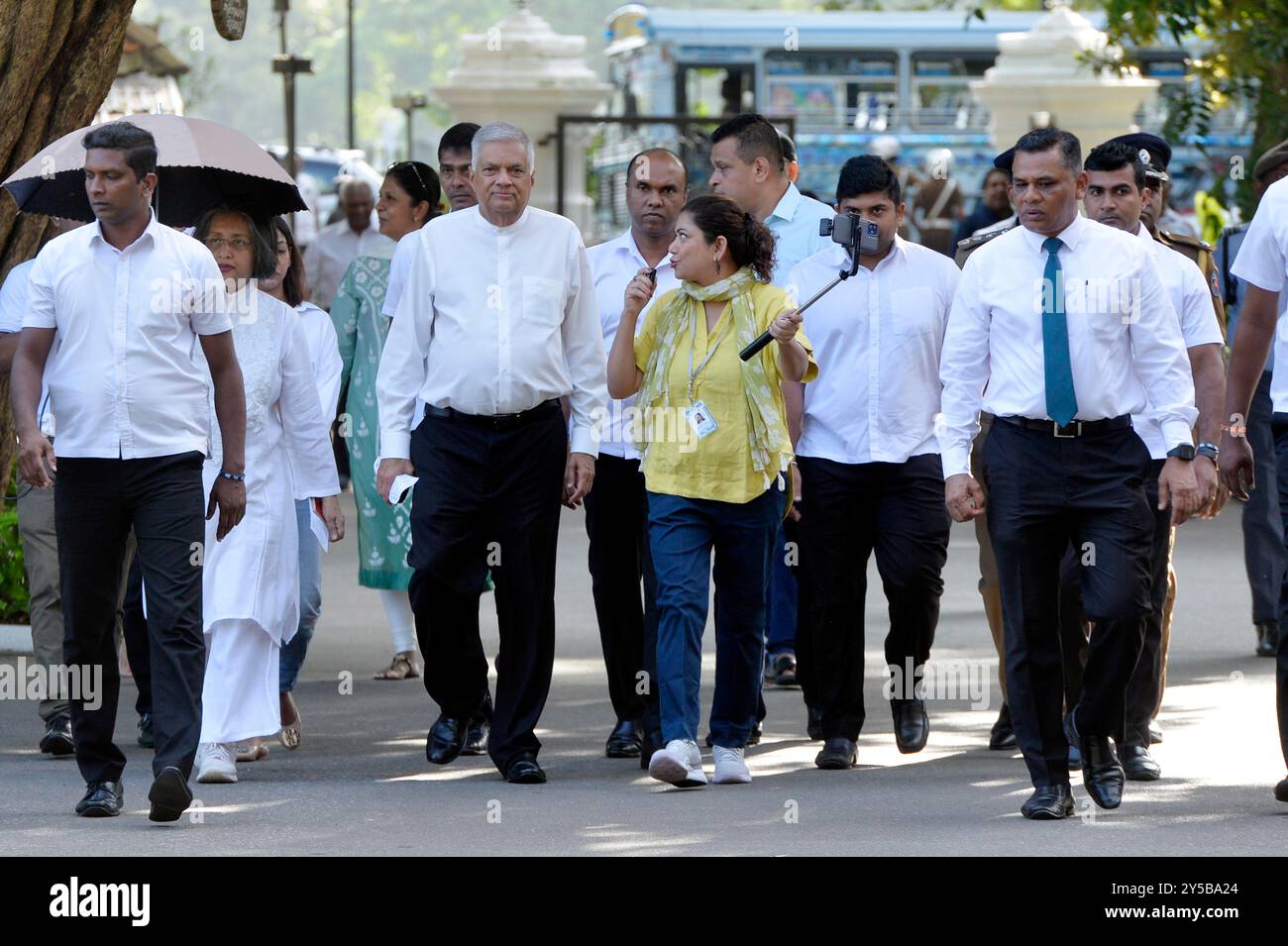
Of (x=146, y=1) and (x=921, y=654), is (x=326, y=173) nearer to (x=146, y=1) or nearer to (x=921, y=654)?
(x=921, y=654)

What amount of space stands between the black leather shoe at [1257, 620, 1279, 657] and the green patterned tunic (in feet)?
12.7

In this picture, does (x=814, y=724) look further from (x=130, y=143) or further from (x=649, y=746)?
(x=130, y=143)

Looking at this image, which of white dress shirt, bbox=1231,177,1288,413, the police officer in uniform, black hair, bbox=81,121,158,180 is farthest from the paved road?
black hair, bbox=81,121,158,180

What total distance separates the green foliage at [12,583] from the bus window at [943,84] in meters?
23.0

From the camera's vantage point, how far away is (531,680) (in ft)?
27.0

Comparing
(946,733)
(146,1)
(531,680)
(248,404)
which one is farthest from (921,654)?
(146,1)

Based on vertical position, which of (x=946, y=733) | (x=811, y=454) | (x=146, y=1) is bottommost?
(x=946, y=733)

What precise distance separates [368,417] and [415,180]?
40.7 inches

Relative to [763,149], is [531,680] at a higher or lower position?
lower

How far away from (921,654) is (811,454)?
0.82 metres

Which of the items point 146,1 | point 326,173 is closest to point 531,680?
point 326,173

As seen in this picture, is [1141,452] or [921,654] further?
[921,654]
